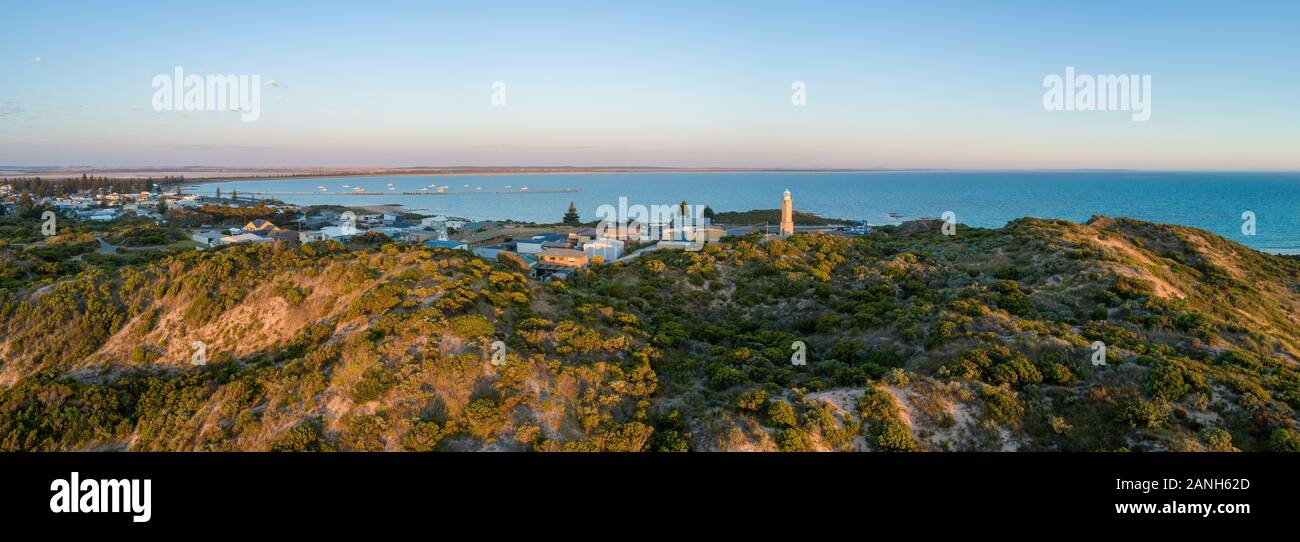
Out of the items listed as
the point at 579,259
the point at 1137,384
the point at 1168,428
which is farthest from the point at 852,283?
the point at 579,259

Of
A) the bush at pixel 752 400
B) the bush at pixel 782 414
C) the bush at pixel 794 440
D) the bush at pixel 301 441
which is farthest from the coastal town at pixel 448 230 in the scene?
the bush at pixel 794 440

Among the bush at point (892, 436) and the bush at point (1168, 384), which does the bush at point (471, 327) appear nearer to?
the bush at point (892, 436)

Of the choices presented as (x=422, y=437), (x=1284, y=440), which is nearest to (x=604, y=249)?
(x=422, y=437)

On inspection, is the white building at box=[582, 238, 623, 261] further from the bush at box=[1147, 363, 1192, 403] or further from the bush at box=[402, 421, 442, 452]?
the bush at box=[1147, 363, 1192, 403]

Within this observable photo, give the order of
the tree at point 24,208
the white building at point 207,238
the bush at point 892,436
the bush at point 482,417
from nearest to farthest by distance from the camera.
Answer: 1. the bush at point 892,436
2. the bush at point 482,417
3. the white building at point 207,238
4. the tree at point 24,208
